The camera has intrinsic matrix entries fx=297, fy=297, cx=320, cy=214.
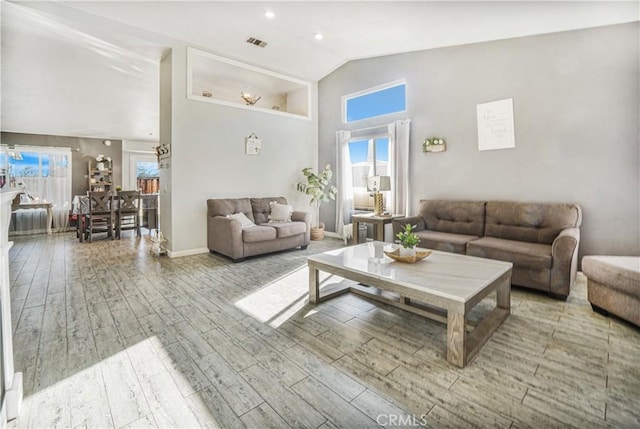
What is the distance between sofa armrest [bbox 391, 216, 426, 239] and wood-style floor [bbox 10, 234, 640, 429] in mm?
1462

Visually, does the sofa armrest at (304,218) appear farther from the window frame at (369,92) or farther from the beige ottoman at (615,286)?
the beige ottoman at (615,286)

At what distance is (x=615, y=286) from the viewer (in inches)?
89.6

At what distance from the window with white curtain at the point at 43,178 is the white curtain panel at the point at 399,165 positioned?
8.17 meters

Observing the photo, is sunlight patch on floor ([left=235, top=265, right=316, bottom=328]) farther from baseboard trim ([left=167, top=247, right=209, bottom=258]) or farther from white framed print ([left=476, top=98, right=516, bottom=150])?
white framed print ([left=476, top=98, right=516, bottom=150])

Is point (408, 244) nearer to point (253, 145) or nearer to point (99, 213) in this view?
point (253, 145)

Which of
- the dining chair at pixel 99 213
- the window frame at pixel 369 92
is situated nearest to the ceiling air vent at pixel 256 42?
the window frame at pixel 369 92

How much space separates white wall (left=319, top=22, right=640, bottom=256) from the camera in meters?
3.19

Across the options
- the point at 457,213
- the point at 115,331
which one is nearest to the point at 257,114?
the point at 457,213

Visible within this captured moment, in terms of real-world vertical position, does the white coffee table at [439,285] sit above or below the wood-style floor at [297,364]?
above

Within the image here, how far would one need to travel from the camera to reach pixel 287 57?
5.15 m

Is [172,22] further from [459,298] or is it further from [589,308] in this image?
[589,308]

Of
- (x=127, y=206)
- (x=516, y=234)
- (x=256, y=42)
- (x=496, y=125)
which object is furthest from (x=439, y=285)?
(x=127, y=206)

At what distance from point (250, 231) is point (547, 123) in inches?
158

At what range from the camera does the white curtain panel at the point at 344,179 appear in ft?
19.2
